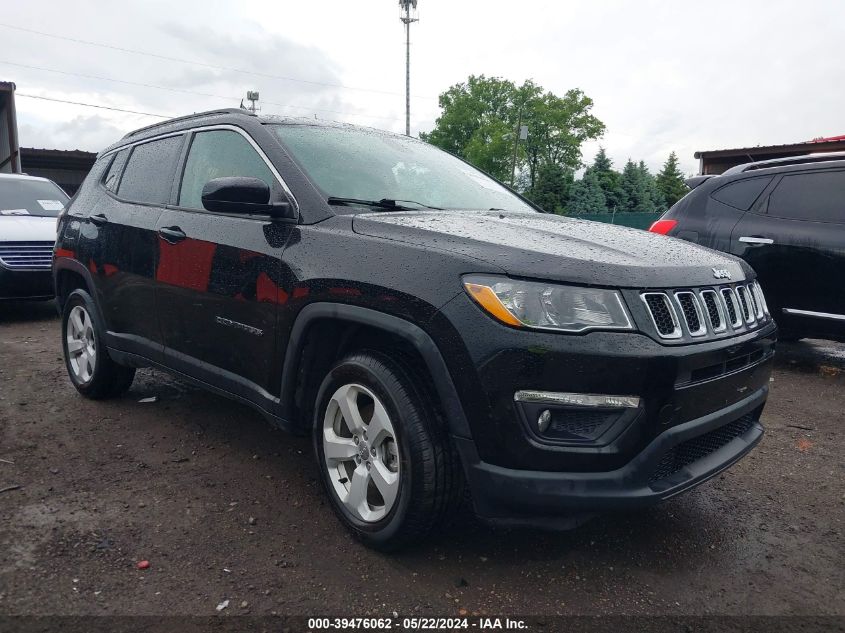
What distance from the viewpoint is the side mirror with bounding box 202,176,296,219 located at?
285 centimetres

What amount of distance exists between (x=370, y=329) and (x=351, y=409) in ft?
1.05

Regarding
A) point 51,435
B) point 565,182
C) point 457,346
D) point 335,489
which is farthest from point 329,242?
point 565,182

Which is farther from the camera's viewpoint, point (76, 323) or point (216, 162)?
point (76, 323)

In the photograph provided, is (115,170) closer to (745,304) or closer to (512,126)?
(745,304)

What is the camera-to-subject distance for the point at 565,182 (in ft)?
127

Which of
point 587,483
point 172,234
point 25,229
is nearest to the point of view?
point 587,483

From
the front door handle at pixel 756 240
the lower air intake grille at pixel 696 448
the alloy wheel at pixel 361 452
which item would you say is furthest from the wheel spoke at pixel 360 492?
the front door handle at pixel 756 240

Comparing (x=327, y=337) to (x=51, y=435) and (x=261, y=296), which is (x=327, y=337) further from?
(x=51, y=435)

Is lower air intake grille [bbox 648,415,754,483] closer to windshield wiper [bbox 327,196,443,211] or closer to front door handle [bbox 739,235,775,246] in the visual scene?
windshield wiper [bbox 327,196,443,211]

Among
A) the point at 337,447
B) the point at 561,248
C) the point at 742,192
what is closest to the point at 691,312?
the point at 561,248

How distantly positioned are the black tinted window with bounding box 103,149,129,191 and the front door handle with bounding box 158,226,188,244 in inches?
39.4

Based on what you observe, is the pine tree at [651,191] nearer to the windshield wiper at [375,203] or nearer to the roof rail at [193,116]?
the roof rail at [193,116]

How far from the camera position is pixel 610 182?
37.7 meters

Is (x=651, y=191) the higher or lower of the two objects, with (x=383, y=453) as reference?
higher
